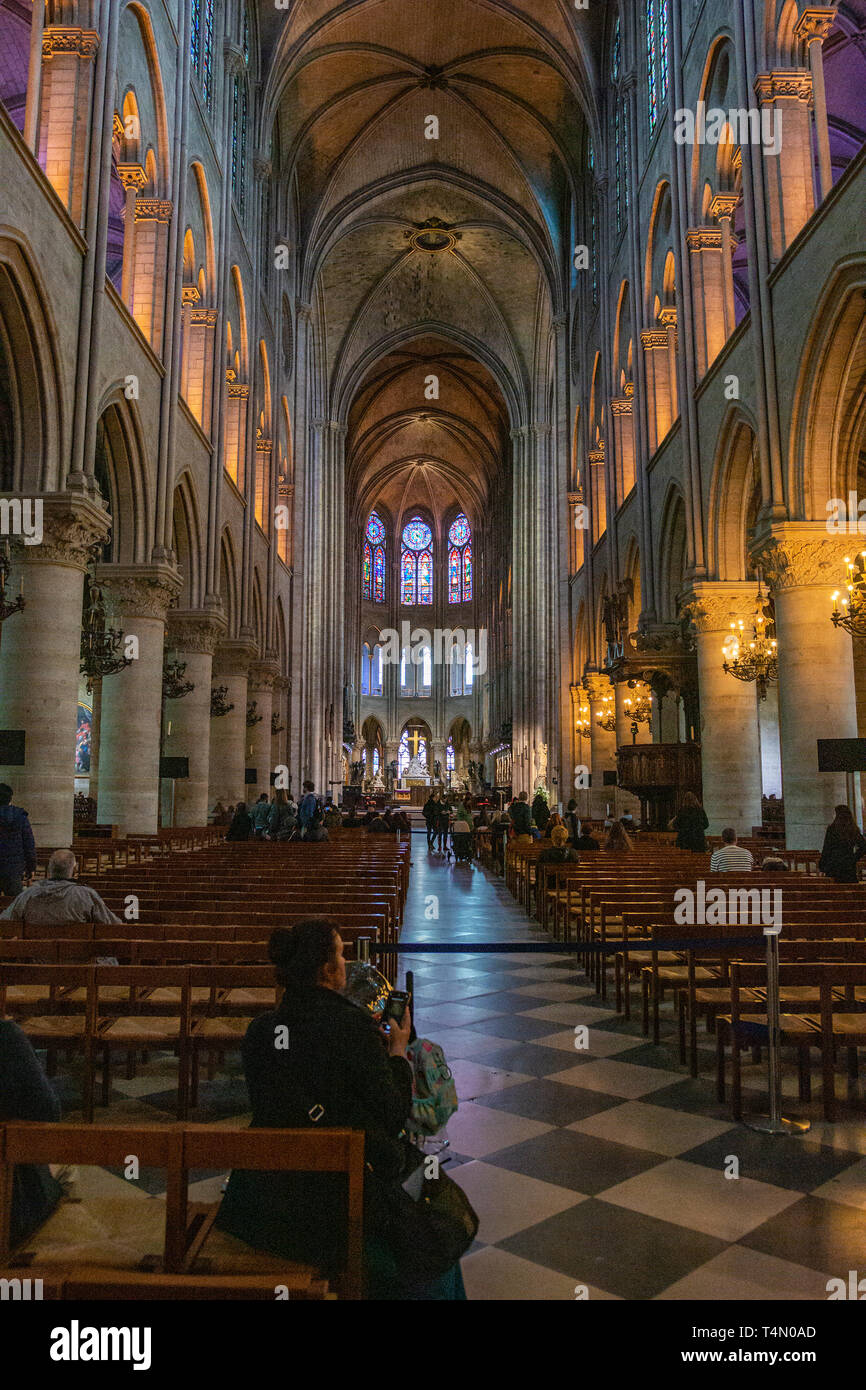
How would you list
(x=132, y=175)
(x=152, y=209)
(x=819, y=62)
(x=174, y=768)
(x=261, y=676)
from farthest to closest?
1. (x=261, y=676)
2. (x=174, y=768)
3. (x=152, y=209)
4. (x=132, y=175)
5. (x=819, y=62)

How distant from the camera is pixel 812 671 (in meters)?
11.9

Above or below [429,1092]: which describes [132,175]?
above

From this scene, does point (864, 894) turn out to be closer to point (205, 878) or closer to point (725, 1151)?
point (725, 1151)

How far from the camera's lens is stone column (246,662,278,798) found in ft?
86.4

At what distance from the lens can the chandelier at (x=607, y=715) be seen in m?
25.6

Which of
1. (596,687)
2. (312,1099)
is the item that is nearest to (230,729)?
(596,687)

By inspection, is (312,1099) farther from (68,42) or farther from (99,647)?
(68,42)

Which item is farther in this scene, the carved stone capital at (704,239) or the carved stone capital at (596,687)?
the carved stone capital at (596,687)

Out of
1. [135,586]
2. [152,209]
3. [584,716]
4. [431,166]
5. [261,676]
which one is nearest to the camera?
[135,586]

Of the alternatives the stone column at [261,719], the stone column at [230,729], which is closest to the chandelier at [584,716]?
the stone column at [261,719]

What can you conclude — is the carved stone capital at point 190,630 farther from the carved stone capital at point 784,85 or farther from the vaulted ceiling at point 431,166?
the vaulted ceiling at point 431,166

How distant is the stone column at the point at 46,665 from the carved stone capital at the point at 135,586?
371 centimetres

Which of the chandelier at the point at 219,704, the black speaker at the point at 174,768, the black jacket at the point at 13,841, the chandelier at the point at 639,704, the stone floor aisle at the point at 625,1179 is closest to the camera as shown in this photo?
A: the stone floor aisle at the point at 625,1179

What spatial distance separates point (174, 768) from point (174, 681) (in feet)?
5.80
